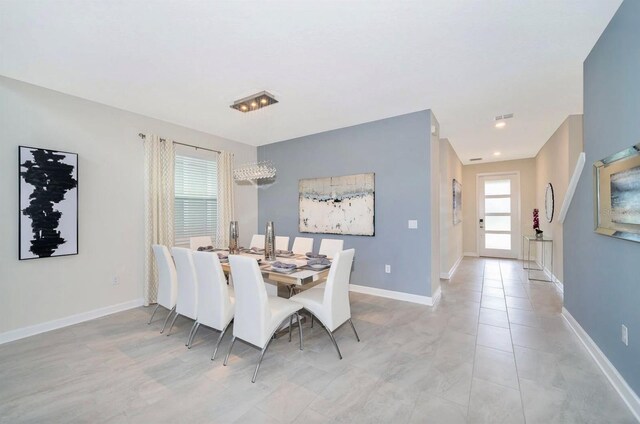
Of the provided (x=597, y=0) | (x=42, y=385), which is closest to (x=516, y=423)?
(x=597, y=0)

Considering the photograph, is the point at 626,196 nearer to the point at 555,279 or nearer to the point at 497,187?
the point at 555,279

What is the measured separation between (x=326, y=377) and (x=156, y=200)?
3.31m

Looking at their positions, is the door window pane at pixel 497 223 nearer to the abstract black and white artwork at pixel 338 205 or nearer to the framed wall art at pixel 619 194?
the abstract black and white artwork at pixel 338 205

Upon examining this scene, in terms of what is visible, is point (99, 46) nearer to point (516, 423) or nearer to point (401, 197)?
point (401, 197)

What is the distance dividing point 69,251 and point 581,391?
4.97 metres

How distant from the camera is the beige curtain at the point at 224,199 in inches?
191

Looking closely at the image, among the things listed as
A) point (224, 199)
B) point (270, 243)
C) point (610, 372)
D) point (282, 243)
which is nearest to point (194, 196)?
point (224, 199)

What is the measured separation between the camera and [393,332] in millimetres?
2971

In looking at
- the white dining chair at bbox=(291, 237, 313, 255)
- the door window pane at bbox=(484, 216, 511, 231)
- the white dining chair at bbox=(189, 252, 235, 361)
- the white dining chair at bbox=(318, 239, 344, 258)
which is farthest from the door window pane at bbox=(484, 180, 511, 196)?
the white dining chair at bbox=(189, 252, 235, 361)

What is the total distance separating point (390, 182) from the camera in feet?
13.6

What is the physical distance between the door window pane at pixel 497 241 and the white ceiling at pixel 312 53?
4.33 meters

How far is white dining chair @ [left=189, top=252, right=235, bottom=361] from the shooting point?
245 centimetres

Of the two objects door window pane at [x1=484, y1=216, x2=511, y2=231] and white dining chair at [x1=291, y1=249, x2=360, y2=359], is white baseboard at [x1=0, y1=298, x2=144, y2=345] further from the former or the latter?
door window pane at [x1=484, y1=216, x2=511, y2=231]

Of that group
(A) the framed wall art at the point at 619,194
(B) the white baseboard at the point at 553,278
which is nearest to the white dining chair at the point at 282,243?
(A) the framed wall art at the point at 619,194
